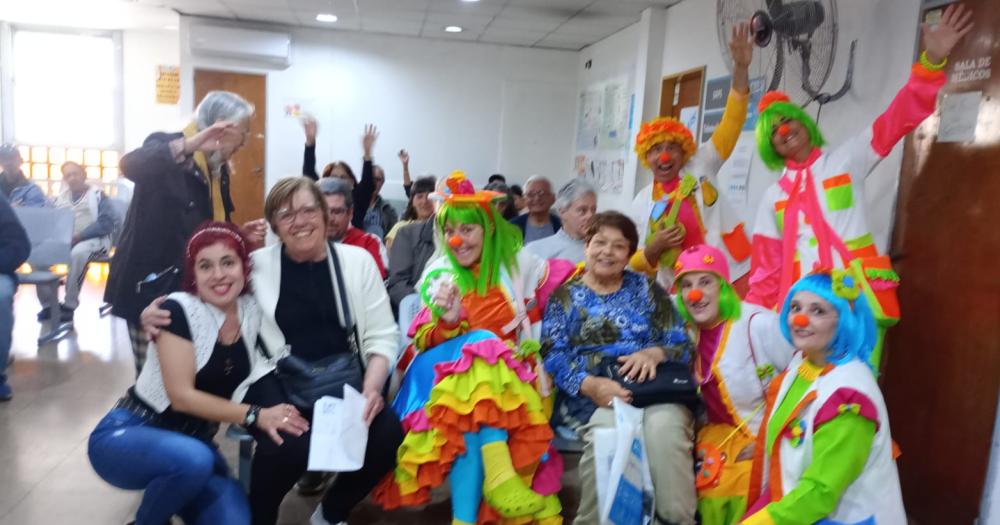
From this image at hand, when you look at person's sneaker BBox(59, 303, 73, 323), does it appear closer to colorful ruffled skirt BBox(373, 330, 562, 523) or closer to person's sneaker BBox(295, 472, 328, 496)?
person's sneaker BBox(295, 472, 328, 496)

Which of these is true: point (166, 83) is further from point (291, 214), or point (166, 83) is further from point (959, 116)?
point (959, 116)

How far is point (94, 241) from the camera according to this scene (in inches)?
221

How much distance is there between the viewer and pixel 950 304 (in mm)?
2488

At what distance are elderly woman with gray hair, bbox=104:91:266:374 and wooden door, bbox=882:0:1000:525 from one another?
8.13 feet

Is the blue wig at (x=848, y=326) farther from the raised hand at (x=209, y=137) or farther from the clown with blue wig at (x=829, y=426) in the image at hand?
the raised hand at (x=209, y=137)

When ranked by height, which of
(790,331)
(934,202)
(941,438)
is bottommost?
(941,438)

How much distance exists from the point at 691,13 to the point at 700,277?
372 centimetres

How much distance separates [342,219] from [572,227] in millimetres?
1018

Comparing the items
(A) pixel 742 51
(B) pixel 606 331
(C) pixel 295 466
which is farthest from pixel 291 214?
(A) pixel 742 51

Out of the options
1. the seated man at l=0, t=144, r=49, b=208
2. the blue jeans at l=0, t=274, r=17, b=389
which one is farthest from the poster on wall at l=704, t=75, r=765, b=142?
the seated man at l=0, t=144, r=49, b=208

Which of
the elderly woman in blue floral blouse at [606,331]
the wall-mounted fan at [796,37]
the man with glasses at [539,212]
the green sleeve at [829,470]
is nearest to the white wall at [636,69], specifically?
the wall-mounted fan at [796,37]

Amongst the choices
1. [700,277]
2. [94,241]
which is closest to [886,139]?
[700,277]

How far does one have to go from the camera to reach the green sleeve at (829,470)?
1513 millimetres

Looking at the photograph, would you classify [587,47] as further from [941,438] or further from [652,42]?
[941,438]
